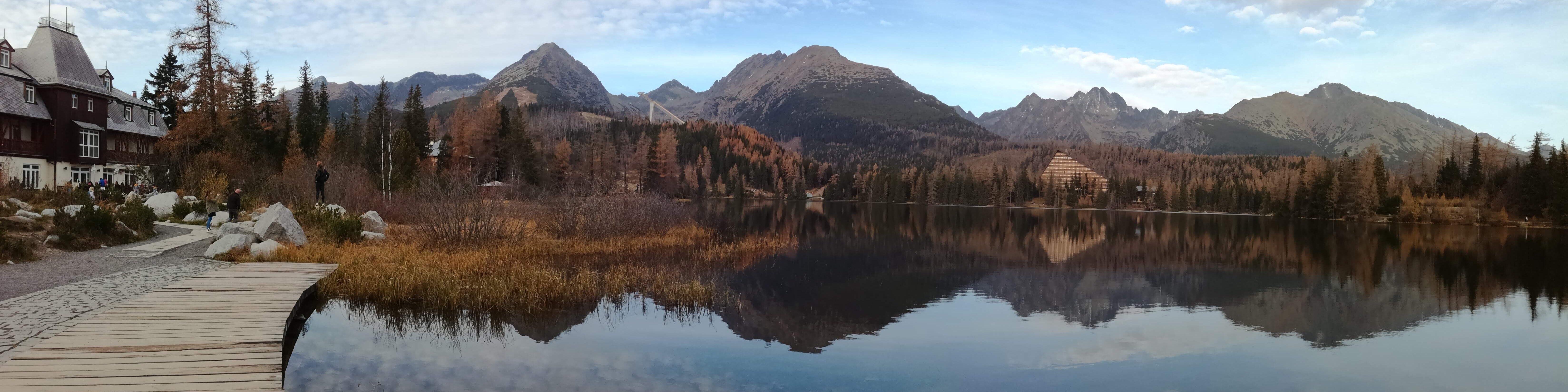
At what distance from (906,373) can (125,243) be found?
56.9 ft

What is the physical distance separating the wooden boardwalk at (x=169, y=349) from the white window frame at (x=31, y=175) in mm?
31749

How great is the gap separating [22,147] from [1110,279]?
42.9 metres

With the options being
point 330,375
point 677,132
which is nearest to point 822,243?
point 330,375

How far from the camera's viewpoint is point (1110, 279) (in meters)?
22.4

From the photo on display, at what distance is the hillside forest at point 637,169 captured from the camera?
33969 mm

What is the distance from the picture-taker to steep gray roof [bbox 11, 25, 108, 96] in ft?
117

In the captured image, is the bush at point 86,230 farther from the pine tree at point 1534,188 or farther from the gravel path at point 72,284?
the pine tree at point 1534,188

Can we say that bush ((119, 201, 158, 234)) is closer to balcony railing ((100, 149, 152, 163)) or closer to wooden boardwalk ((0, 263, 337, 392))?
wooden boardwalk ((0, 263, 337, 392))

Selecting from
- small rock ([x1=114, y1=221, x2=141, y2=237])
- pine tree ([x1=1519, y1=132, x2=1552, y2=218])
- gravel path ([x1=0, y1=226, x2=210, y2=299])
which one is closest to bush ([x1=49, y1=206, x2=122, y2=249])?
small rock ([x1=114, y1=221, x2=141, y2=237])

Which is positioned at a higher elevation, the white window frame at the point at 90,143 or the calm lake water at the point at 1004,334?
the white window frame at the point at 90,143

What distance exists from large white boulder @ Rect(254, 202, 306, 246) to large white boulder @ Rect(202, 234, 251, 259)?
64cm

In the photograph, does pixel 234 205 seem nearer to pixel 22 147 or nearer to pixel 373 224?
pixel 373 224

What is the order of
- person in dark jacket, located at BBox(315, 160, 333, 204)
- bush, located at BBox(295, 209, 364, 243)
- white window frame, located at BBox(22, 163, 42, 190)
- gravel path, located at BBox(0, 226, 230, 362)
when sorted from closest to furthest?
gravel path, located at BBox(0, 226, 230, 362) → bush, located at BBox(295, 209, 364, 243) → person in dark jacket, located at BBox(315, 160, 333, 204) → white window frame, located at BBox(22, 163, 42, 190)

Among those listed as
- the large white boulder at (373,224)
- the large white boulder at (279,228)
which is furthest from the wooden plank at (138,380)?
the large white boulder at (373,224)
